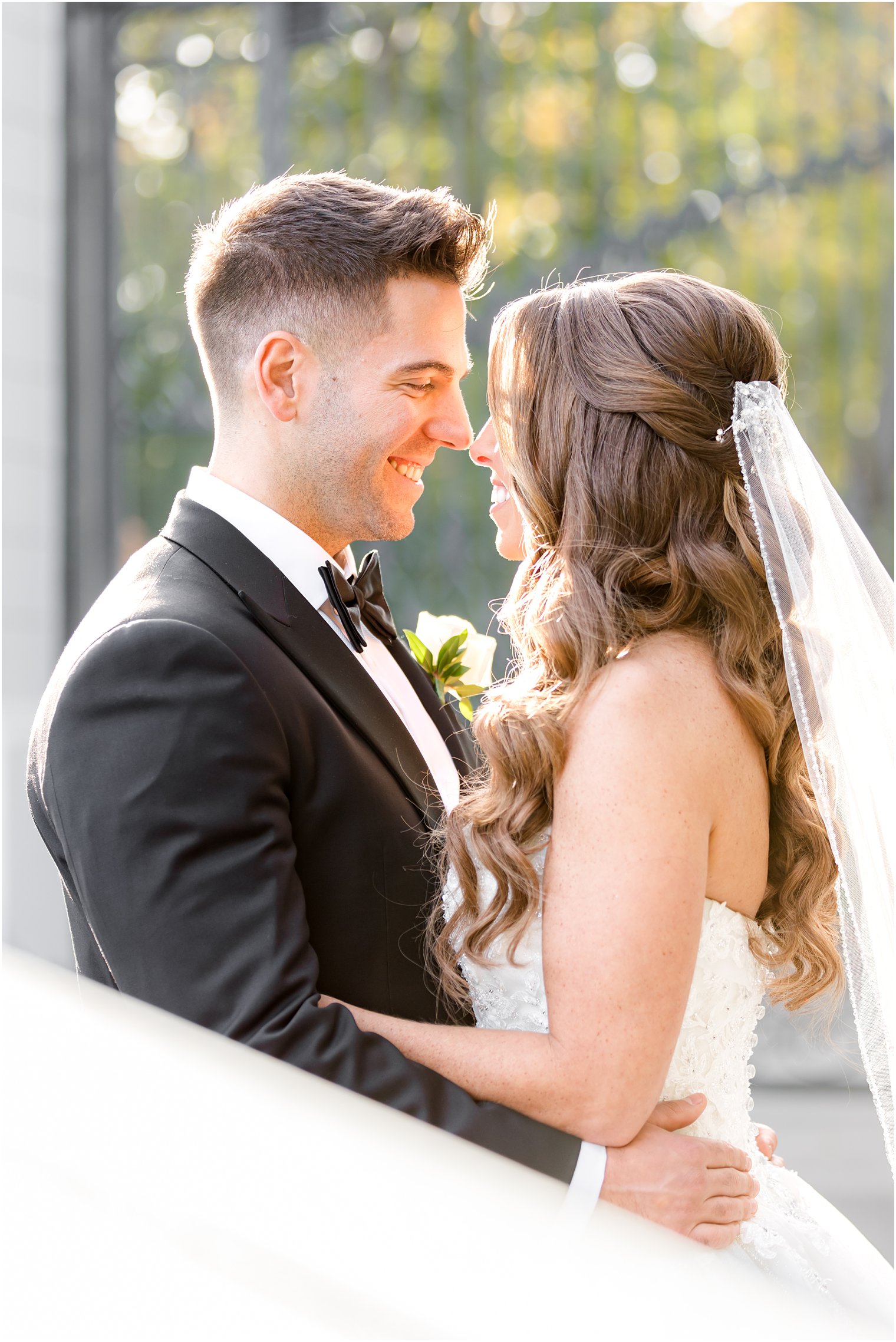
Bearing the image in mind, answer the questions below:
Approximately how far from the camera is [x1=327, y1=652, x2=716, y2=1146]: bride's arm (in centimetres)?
188

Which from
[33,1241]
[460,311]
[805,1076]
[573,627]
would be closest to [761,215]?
[460,311]

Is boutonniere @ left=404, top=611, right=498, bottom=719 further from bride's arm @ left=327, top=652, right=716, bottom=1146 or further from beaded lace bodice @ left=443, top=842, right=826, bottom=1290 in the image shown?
bride's arm @ left=327, top=652, right=716, bottom=1146

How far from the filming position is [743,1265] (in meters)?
2.13

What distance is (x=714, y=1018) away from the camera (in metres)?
2.20

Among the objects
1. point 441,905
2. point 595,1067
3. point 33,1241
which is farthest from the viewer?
point 441,905

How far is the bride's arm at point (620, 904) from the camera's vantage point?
1879 mm

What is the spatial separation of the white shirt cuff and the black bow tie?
104 cm

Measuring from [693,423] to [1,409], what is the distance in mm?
4767

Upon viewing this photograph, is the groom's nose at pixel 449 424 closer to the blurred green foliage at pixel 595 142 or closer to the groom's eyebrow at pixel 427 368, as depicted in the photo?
the groom's eyebrow at pixel 427 368

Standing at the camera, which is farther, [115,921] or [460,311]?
[460,311]

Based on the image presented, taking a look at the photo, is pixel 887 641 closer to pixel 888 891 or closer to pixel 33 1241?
pixel 888 891

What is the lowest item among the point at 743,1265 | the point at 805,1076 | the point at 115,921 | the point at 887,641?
the point at 805,1076

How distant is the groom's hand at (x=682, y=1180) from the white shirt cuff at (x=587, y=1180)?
0.04 ft

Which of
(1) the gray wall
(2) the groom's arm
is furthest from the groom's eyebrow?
(1) the gray wall
